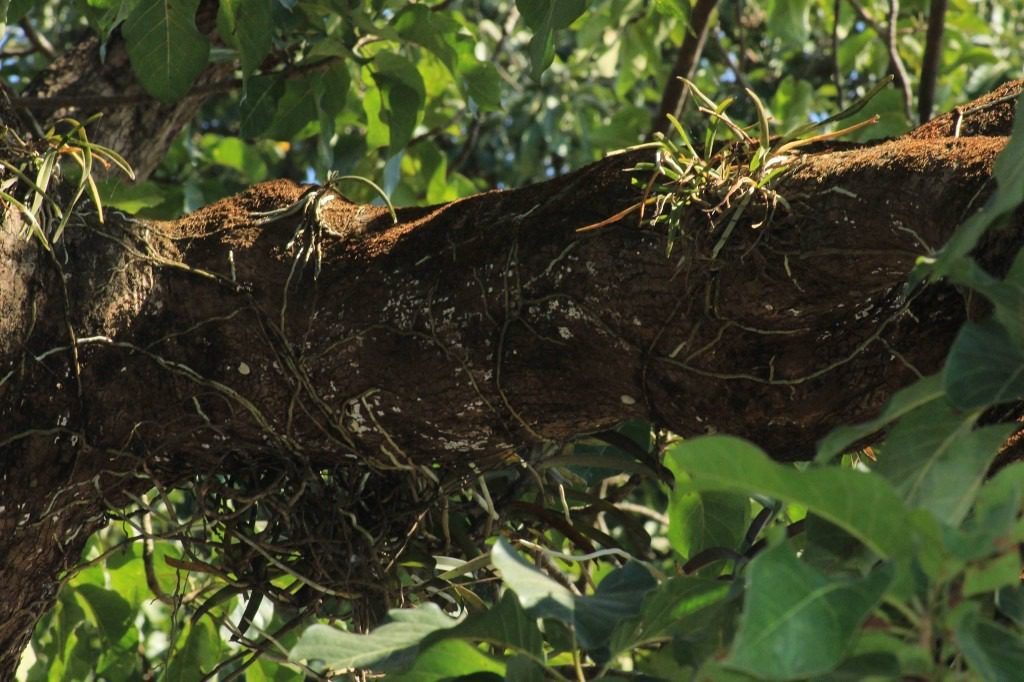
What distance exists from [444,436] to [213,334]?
232 millimetres

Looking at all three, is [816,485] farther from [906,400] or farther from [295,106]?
[295,106]

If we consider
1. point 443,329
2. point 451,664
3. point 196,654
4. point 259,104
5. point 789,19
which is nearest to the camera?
point 451,664

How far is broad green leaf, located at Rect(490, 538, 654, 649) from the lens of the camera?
0.68 meters

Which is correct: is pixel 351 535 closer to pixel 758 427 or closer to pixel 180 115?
pixel 758 427

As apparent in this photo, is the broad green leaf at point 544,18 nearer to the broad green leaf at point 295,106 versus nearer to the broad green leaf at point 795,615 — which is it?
the broad green leaf at point 295,106

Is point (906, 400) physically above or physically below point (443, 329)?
above

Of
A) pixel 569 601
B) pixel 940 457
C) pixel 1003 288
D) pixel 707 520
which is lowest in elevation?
pixel 707 520

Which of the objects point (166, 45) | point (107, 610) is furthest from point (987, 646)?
point (107, 610)

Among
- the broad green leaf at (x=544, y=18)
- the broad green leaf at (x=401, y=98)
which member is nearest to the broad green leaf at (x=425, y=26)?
the broad green leaf at (x=401, y=98)

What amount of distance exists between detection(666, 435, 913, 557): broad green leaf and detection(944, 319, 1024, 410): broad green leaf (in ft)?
0.35

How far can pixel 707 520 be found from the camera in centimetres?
119

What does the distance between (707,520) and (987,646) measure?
630mm

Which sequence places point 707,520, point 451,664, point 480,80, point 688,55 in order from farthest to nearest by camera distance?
point 688,55
point 480,80
point 707,520
point 451,664

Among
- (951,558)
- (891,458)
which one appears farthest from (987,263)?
(951,558)
